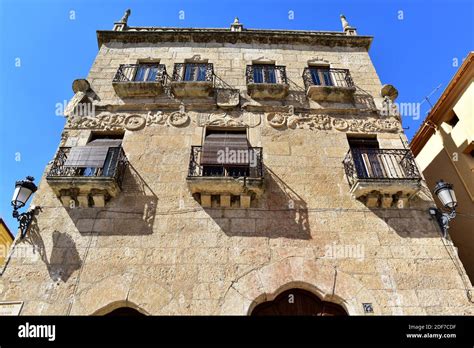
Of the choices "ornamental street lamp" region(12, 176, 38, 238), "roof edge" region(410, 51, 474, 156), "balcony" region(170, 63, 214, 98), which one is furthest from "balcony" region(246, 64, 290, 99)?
"ornamental street lamp" region(12, 176, 38, 238)

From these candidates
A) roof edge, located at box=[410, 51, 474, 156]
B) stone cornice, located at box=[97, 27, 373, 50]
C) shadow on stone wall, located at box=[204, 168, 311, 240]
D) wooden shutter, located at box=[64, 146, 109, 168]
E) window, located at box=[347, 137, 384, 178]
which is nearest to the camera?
shadow on stone wall, located at box=[204, 168, 311, 240]

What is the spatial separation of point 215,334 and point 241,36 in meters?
9.38

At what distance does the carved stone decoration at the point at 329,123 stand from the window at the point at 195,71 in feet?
8.51

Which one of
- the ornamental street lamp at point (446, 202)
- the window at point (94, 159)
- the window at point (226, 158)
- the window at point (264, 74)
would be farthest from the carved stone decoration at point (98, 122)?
the ornamental street lamp at point (446, 202)

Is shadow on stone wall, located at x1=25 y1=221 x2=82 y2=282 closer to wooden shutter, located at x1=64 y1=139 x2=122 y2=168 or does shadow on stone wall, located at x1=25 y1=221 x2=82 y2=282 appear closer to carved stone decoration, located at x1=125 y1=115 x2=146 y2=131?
wooden shutter, located at x1=64 y1=139 x2=122 y2=168

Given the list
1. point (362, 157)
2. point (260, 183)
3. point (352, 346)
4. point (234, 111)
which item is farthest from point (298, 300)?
point (234, 111)

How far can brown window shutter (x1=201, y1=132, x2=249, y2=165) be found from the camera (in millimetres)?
6422

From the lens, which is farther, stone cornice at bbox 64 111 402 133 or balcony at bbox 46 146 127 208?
stone cornice at bbox 64 111 402 133

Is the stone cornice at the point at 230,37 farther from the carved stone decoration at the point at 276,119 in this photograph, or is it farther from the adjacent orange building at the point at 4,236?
the adjacent orange building at the point at 4,236

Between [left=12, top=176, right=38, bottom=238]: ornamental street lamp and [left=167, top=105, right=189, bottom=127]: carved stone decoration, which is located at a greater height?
[left=167, top=105, right=189, bottom=127]: carved stone decoration

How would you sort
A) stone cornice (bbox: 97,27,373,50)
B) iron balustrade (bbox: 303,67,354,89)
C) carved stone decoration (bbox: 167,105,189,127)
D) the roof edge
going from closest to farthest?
carved stone decoration (bbox: 167,105,189,127), the roof edge, iron balustrade (bbox: 303,67,354,89), stone cornice (bbox: 97,27,373,50)

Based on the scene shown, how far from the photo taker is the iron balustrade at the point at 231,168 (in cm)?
638

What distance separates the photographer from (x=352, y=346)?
156 inches

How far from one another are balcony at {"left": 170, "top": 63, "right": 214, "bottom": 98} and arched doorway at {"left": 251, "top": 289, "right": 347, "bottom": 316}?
18.8 ft
